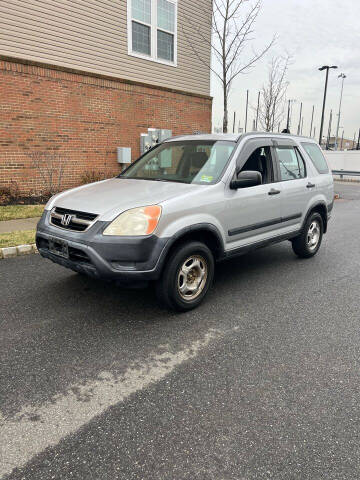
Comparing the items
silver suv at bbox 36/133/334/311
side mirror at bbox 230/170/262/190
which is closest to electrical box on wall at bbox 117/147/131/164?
silver suv at bbox 36/133/334/311

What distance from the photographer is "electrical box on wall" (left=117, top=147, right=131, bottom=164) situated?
12103mm

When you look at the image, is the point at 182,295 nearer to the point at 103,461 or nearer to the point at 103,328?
the point at 103,328

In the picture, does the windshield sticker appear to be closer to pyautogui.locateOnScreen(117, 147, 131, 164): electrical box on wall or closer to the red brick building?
the red brick building

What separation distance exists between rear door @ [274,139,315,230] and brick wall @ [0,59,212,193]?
24.4 ft

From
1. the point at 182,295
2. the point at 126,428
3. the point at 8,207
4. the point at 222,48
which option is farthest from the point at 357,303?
the point at 222,48

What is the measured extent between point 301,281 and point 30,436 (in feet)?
12.8

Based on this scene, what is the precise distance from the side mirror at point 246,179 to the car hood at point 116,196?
1.48 feet

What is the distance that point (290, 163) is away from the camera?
18.1ft

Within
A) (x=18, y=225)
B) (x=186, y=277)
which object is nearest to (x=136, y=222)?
(x=186, y=277)

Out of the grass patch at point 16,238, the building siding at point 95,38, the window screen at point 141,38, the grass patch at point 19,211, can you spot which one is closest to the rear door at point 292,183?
the grass patch at point 16,238

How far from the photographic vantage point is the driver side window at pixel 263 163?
16.0ft

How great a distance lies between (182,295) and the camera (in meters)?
3.92

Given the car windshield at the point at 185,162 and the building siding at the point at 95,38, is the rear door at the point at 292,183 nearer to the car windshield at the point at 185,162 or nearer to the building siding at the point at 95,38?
the car windshield at the point at 185,162

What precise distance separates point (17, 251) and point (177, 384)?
4.21 meters
